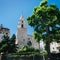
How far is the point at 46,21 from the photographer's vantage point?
2386 cm

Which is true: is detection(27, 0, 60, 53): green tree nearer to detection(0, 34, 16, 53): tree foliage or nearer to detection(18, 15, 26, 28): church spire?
detection(0, 34, 16, 53): tree foliage

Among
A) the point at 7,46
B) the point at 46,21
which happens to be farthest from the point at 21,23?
the point at 46,21

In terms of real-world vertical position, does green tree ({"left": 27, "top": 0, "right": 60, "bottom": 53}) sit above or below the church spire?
below

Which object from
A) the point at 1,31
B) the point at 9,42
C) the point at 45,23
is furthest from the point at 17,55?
the point at 1,31

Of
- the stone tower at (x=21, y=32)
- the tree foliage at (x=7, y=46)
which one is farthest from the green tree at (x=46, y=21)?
the stone tower at (x=21, y=32)

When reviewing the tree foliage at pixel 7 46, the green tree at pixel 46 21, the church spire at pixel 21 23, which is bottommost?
the tree foliage at pixel 7 46

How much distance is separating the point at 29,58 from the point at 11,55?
2.51 meters

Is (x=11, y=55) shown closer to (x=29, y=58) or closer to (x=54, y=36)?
(x=29, y=58)

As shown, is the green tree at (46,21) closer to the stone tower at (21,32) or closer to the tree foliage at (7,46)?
the tree foliage at (7,46)

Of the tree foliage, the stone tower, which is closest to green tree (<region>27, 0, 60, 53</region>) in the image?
the tree foliage

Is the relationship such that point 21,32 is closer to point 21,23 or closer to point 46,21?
point 21,23

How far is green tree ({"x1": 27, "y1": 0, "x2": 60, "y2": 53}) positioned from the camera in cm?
2394

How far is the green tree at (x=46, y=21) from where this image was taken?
23.9m

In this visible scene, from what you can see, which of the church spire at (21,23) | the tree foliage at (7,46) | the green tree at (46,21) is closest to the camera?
the green tree at (46,21)
